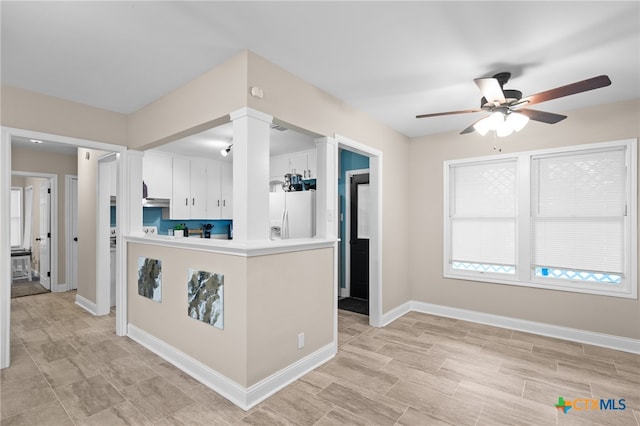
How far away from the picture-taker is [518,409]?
2.25 metres

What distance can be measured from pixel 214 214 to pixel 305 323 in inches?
164

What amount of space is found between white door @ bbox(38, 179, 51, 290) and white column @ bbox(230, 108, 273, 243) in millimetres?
5424

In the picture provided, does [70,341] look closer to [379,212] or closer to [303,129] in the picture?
[303,129]

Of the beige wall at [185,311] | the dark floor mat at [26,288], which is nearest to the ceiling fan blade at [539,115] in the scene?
the beige wall at [185,311]

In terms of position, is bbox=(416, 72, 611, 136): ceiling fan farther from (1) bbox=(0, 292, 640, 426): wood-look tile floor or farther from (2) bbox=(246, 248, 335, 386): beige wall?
(1) bbox=(0, 292, 640, 426): wood-look tile floor

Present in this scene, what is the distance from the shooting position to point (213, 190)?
20.6ft

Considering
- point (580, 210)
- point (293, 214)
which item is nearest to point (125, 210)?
point (293, 214)

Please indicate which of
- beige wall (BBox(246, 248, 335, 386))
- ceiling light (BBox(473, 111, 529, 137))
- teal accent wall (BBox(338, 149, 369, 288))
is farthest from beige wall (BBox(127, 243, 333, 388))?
teal accent wall (BBox(338, 149, 369, 288))

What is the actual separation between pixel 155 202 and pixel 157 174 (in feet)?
1.58

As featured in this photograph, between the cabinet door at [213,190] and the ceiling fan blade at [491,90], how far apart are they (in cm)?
508

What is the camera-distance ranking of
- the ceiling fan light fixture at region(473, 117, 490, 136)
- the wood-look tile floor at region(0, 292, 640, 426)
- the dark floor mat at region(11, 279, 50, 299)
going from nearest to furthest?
the wood-look tile floor at region(0, 292, 640, 426) → the ceiling fan light fixture at region(473, 117, 490, 136) → the dark floor mat at region(11, 279, 50, 299)

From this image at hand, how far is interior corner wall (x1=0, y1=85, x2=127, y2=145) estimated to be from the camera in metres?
2.84

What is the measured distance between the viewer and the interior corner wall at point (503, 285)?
3.28 m

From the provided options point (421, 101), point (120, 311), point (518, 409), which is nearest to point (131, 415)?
point (120, 311)
